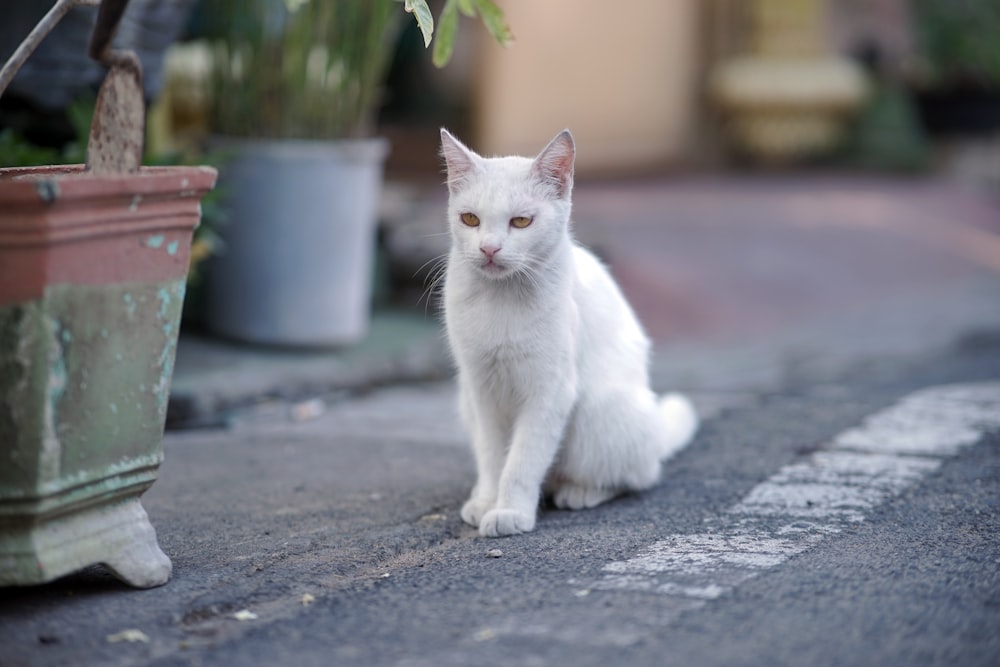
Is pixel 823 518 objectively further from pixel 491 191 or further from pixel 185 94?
pixel 185 94

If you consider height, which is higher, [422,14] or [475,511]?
[422,14]

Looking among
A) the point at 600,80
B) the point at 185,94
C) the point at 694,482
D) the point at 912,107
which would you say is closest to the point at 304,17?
the point at 185,94

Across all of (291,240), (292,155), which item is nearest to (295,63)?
(292,155)

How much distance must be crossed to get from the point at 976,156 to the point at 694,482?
9479mm

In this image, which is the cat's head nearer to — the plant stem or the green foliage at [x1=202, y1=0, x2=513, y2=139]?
the plant stem

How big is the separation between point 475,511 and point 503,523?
0.17 m

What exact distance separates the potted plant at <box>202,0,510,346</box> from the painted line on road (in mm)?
2396

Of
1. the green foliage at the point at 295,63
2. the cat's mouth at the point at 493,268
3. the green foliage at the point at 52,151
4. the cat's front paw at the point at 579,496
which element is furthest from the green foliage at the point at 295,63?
the cat's front paw at the point at 579,496

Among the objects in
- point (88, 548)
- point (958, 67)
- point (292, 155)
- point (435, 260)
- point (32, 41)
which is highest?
point (958, 67)

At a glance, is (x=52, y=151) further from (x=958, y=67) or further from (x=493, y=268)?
(x=958, y=67)

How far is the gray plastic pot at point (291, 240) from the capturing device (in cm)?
511

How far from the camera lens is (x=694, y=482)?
11.5ft

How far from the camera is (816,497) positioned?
3270 mm

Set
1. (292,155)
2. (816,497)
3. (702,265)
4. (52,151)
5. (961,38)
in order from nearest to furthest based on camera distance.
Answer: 1. (816,497)
2. (52,151)
3. (292,155)
4. (702,265)
5. (961,38)
